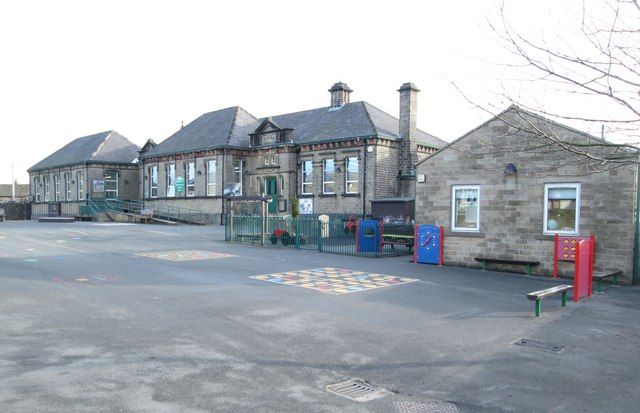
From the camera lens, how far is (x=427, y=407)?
16.7 feet

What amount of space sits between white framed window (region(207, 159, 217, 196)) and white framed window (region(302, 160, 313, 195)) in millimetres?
7522

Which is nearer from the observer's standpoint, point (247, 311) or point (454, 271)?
point (247, 311)

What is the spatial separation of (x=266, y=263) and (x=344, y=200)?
15.3m

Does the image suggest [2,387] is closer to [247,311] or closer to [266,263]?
[247,311]

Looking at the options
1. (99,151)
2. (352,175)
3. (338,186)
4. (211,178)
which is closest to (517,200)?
(352,175)

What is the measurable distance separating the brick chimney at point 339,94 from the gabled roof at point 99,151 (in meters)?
23.0

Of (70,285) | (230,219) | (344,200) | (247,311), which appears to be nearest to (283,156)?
(344,200)

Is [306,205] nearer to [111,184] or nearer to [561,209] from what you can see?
[561,209]

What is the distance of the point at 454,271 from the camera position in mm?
15445

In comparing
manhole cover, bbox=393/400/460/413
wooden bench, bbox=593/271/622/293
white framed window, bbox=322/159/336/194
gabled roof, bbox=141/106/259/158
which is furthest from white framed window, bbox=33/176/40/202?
manhole cover, bbox=393/400/460/413

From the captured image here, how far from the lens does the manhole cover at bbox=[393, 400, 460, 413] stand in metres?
5.00

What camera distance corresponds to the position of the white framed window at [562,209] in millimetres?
14188

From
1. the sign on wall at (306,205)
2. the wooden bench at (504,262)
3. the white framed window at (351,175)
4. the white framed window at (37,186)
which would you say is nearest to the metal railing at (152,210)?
the sign on wall at (306,205)

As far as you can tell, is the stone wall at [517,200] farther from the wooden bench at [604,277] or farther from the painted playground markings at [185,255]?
the painted playground markings at [185,255]
